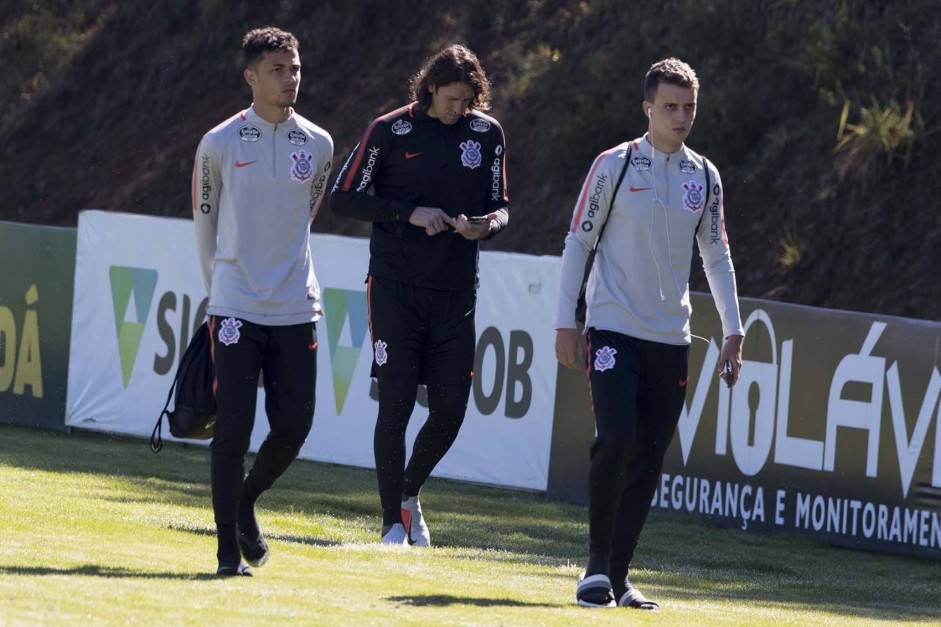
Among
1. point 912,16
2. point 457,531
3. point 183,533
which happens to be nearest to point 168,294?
point 457,531

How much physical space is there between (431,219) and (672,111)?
4.52ft

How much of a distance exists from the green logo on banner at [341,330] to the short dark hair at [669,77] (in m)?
6.15

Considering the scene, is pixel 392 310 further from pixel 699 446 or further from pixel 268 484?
pixel 699 446

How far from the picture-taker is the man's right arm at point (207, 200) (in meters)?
6.18

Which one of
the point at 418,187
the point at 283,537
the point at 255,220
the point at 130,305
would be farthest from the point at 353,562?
the point at 130,305

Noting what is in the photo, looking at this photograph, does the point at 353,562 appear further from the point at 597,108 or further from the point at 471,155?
the point at 597,108

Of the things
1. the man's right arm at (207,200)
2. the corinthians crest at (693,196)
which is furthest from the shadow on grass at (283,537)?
the corinthians crest at (693,196)

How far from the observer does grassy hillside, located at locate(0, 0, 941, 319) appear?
595 inches

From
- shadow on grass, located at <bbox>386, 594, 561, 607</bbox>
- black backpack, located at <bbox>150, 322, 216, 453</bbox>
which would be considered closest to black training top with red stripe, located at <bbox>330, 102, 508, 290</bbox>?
black backpack, located at <bbox>150, 322, 216, 453</bbox>

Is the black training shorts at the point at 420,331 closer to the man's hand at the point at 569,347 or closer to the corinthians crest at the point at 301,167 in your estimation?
the corinthians crest at the point at 301,167

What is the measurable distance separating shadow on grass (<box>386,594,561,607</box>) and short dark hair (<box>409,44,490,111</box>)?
2.40m

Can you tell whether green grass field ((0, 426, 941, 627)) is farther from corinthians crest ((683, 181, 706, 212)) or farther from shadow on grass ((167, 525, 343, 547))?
corinthians crest ((683, 181, 706, 212))

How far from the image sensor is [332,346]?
12281 millimetres

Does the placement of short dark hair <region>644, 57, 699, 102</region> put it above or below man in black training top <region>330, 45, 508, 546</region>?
above
